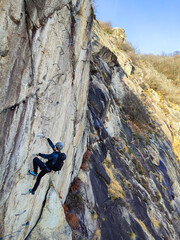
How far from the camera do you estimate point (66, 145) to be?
783 centimetres

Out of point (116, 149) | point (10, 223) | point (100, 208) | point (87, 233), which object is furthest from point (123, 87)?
point (10, 223)

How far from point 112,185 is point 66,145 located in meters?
5.36

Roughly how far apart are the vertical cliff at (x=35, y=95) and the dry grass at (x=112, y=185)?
428cm

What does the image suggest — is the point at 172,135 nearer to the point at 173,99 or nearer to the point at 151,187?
the point at 173,99

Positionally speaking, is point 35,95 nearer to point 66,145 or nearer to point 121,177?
point 66,145

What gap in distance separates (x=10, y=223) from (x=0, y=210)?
0.67 meters

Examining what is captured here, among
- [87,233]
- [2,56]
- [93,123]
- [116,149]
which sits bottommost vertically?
[87,233]

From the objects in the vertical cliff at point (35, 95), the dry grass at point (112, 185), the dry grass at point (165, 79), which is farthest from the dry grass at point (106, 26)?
the vertical cliff at point (35, 95)

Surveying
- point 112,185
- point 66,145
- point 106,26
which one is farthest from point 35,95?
point 106,26

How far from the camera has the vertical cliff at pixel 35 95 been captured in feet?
13.6

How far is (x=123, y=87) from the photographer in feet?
79.0

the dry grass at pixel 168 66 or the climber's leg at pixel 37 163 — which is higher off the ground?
the dry grass at pixel 168 66

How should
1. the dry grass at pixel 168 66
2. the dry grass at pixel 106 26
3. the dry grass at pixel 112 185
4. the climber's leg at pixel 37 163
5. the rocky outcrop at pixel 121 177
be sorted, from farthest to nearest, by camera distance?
the dry grass at pixel 168 66 → the dry grass at pixel 106 26 → the dry grass at pixel 112 185 → the rocky outcrop at pixel 121 177 → the climber's leg at pixel 37 163

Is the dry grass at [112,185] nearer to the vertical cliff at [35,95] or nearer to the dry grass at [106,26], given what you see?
the vertical cliff at [35,95]
